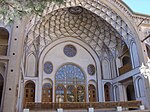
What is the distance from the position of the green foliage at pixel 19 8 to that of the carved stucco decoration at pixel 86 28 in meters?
7.11

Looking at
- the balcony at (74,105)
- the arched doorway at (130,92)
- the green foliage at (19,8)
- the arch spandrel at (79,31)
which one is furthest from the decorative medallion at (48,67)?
the green foliage at (19,8)

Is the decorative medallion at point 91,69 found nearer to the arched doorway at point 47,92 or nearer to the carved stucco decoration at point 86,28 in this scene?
the carved stucco decoration at point 86,28

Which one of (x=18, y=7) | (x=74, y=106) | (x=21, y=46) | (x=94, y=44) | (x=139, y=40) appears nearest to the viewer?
(x=18, y=7)

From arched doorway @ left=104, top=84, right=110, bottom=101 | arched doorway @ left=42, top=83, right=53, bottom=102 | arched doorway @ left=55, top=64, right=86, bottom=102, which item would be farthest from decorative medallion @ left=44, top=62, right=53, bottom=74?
arched doorway @ left=104, top=84, right=110, bottom=101

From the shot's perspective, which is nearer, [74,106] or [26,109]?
[26,109]

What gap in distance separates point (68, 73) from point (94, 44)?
383 centimetres

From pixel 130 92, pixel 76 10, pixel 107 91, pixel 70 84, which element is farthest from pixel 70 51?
pixel 130 92

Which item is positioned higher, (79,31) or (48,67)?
(79,31)

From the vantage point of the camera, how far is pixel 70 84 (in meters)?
14.7

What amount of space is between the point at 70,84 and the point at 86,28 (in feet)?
17.6

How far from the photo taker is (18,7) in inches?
185

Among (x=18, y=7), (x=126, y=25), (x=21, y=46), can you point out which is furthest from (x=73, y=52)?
(x=18, y=7)

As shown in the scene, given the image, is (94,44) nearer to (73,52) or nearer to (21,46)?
(73,52)

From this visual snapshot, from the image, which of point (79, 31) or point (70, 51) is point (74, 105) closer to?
point (70, 51)
